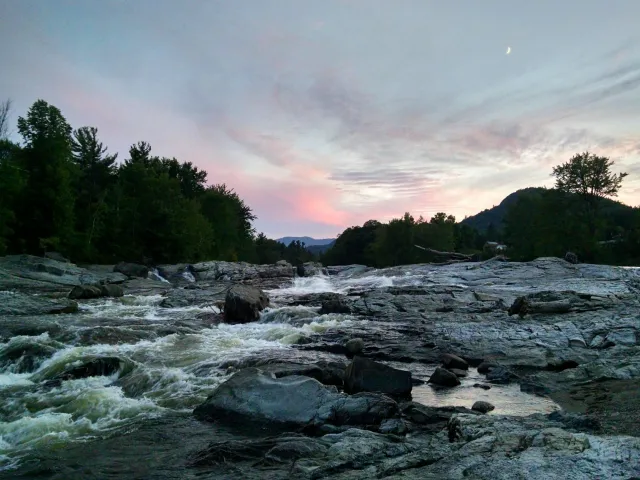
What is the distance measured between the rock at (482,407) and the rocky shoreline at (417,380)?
37 millimetres

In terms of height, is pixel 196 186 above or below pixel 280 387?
above

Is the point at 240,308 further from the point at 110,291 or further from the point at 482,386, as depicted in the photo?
the point at 482,386

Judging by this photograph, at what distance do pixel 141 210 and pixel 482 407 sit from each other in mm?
52804

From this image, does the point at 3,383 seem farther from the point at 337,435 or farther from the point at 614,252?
the point at 614,252

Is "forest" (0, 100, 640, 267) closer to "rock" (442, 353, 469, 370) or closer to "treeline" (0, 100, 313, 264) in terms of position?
"treeline" (0, 100, 313, 264)

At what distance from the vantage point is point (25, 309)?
18359 mm

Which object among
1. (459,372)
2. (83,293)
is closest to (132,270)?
(83,293)

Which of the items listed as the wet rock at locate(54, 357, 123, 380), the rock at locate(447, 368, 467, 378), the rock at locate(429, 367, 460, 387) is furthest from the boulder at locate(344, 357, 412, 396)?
the wet rock at locate(54, 357, 123, 380)

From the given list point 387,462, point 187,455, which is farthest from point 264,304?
point 387,462

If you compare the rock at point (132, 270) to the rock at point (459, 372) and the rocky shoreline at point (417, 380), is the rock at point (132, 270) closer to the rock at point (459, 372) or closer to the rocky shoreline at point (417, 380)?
the rocky shoreline at point (417, 380)

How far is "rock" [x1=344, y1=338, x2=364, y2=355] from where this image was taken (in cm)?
1334

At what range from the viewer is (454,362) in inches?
447

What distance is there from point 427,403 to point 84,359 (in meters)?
8.77

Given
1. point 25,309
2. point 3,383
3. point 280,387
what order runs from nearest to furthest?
1. point 280,387
2. point 3,383
3. point 25,309
